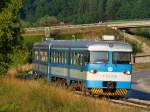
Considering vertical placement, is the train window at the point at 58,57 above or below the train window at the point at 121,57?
below

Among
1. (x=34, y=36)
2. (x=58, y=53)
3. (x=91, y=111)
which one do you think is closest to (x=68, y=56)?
(x=58, y=53)

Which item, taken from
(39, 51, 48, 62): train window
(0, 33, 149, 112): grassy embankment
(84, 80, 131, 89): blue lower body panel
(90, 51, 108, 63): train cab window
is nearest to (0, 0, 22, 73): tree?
(0, 33, 149, 112): grassy embankment

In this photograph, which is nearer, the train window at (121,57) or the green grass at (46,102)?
the green grass at (46,102)

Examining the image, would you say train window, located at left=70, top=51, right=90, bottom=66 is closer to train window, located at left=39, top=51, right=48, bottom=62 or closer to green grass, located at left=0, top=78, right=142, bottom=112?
green grass, located at left=0, top=78, right=142, bottom=112

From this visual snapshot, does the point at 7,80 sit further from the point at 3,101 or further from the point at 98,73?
the point at 3,101

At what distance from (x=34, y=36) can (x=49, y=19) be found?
57795 millimetres

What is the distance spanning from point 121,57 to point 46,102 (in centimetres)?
895

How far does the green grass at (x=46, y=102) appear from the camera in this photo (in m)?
19.1

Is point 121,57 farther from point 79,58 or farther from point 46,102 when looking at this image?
point 46,102

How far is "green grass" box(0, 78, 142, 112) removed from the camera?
19.1m

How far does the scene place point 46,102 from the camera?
66.9 feet

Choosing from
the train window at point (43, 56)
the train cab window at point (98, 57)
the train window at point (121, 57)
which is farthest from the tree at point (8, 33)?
the train window at point (43, 56)

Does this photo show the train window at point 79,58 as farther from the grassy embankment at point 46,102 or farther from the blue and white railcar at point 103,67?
the grassy embankment at point 46,102

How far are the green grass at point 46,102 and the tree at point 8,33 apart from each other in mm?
2834
